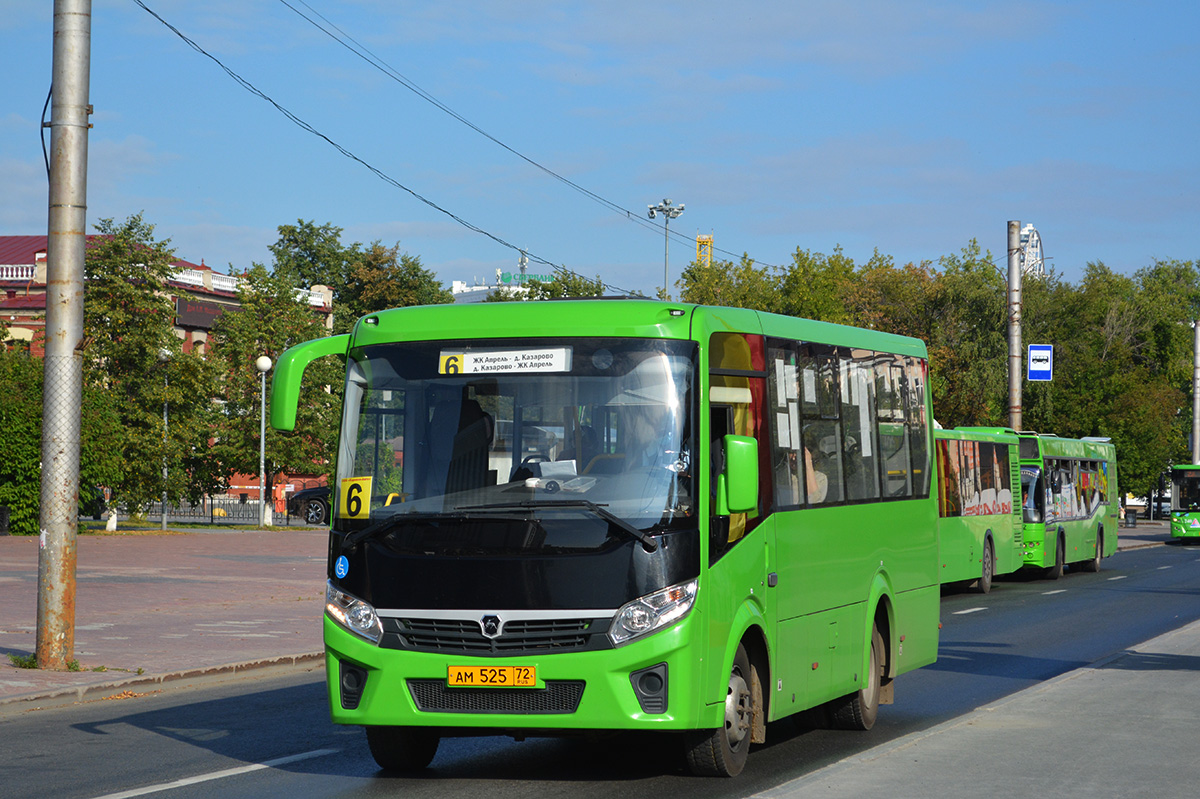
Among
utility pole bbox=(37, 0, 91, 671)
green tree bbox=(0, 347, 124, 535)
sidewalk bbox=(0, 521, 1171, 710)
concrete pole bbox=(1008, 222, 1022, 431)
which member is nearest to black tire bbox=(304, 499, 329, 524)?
green tree bbox=(0, 347, 124, 535)

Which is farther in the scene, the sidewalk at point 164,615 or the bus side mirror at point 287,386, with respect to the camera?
the sidewalk at point 164,615

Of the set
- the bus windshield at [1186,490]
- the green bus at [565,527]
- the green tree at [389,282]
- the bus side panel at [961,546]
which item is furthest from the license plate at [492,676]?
the green tree at [389,282]

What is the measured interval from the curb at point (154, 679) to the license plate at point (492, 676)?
563cm

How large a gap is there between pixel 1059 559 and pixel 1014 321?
5.32 m

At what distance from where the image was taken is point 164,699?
12.9 meters

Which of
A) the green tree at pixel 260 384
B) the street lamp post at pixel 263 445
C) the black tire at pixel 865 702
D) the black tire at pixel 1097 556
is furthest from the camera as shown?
the green tree at pixel 260 384

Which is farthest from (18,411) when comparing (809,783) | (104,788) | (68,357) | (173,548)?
(809,783)

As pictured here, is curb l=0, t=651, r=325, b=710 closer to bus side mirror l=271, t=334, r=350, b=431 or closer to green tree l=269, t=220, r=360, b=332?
bus side mirror l=271, t=334, r=350, b=431

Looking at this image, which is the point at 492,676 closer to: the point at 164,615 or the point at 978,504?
the point at 164,615

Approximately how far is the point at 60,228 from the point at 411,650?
7.72 metres

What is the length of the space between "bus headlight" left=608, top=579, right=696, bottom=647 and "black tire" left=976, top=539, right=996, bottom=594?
20556 mm

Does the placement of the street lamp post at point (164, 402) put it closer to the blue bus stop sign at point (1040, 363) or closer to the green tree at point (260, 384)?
the green tree at point (260, 384)

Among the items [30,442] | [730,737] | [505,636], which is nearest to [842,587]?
[730,737]

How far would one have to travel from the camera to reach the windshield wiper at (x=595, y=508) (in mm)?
7875
